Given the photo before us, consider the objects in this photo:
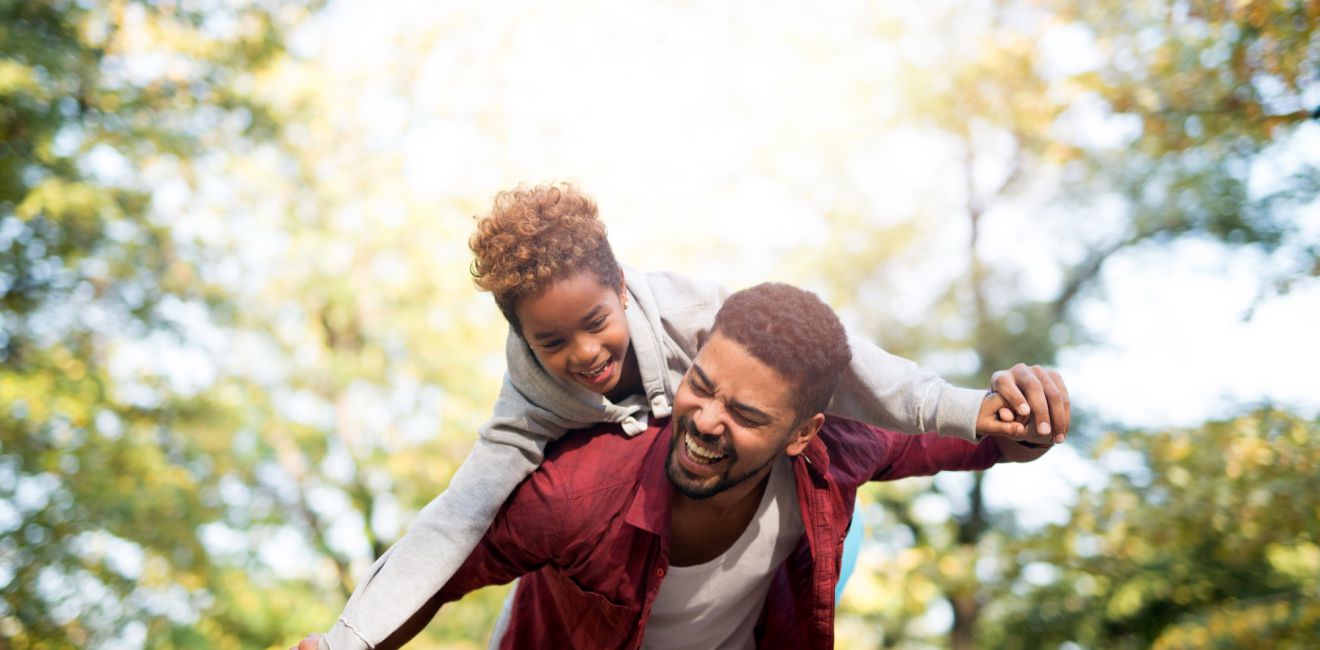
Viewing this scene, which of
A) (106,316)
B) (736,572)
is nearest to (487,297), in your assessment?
(106,316)

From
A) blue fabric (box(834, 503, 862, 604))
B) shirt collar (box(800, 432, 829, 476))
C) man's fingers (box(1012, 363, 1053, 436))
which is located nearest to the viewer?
man's fingers (box(1012, 363, 1053, 436))

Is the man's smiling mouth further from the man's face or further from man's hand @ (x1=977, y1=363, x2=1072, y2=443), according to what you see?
man's hand @ (x1=977, y1=363, x2=1072, y2=443)

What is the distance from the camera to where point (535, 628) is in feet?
8.39

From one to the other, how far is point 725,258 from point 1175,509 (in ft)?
21.1

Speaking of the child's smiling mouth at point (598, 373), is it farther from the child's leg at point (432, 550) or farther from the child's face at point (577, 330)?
the child's leg at point (432, 550)

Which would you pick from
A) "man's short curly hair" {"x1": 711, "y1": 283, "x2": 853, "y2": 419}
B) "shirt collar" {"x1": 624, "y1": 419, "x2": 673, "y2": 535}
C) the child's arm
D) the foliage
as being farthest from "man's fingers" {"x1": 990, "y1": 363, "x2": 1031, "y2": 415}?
the foliage

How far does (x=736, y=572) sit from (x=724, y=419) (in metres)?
0.50

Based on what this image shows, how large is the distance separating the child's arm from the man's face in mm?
305

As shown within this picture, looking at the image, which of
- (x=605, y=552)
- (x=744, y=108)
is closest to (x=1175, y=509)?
(x=605, y=552)

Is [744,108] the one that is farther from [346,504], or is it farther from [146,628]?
[146,628]

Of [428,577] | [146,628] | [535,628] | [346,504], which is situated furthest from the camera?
[346,504]

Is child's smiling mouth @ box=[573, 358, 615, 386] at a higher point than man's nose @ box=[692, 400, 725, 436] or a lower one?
higher

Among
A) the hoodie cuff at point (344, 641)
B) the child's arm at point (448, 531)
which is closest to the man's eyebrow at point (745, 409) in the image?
the child's arm at point (448, 531)

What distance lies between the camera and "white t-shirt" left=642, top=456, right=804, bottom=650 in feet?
7.78
